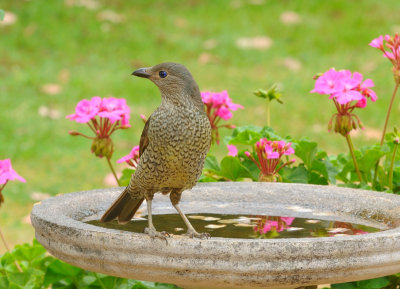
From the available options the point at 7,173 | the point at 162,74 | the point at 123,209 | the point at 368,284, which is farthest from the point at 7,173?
the point at 368,284

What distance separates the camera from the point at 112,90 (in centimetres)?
977

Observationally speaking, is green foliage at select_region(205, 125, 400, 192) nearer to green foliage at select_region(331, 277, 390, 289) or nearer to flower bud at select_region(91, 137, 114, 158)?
green foliage at select_region(331, 277, 390, 289)

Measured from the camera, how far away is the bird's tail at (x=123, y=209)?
3156 mm

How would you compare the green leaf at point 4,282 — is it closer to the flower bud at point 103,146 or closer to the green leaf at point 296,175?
the flower bud at point 103,146

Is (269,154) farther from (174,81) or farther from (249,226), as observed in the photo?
(174,81)

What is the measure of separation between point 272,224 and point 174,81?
2.63ft

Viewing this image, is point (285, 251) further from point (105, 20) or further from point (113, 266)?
point (105, 20)

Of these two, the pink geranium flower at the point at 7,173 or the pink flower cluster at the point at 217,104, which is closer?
the pink geranium flower at the point at 7,173

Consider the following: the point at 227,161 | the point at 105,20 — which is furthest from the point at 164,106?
the point at 105,20

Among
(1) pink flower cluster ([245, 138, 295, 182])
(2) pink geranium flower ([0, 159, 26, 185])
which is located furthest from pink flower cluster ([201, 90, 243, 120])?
(2) pink geranium flower ([0, 159, 26, 185])

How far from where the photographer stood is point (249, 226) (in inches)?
128

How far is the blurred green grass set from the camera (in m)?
8.32

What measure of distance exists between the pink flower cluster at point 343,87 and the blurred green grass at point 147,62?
384 cm

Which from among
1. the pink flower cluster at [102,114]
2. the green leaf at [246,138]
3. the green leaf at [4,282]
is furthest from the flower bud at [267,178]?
the green leaf at [4,282]
